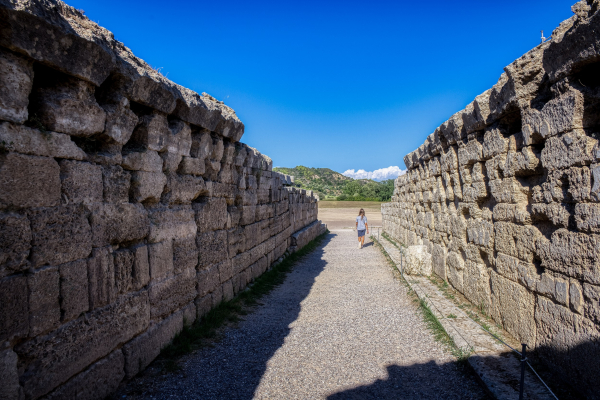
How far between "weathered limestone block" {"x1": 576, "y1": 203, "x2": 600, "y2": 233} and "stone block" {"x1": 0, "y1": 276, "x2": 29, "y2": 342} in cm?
428

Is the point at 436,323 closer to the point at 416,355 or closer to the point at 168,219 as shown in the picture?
the point at 416,355

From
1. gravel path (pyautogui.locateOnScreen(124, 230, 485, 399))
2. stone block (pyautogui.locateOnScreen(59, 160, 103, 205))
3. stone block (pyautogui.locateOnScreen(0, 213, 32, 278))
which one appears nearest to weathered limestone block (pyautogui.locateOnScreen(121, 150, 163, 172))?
stone block (pyautogui.locateOnScreen(59, 160, 103, 205))

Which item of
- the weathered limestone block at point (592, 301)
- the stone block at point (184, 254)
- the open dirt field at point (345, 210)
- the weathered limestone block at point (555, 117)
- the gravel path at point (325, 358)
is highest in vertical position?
the weathered limestone block at point (555, 117)

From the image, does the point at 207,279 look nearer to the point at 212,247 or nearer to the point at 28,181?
the point at 212,247

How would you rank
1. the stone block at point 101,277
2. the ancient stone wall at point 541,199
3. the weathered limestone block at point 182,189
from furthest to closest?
the weathered limestone block at point 182,189 < the stone block at point 101,277 < the ancient stone wall at point 541,199

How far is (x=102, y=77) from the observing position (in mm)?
3291

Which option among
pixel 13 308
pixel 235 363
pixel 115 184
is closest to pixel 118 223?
pixel 115 184

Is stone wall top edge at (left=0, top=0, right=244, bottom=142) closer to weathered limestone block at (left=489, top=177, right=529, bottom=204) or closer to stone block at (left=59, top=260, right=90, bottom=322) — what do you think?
stone block at (left=59, top=260, right=90, bottom=322)

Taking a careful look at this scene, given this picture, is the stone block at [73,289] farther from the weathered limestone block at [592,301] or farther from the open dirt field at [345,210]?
the open dirt field at [345,210]

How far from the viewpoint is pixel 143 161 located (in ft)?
13.1

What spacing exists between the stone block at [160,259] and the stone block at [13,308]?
1.49 meters

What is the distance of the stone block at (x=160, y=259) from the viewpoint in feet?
13.5

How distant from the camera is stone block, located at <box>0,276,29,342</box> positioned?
8.09 ft

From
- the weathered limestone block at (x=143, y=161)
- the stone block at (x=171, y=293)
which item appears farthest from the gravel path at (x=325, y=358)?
the weathered limestone block at (x=143, y=161)
